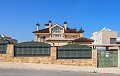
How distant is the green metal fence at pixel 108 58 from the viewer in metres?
28.1

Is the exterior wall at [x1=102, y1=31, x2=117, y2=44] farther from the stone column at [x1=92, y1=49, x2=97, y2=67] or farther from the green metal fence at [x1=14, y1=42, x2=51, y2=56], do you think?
the green metal fence at [x1=14, y1=42, x2=51, y2=56]

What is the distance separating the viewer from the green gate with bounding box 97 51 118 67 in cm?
2810

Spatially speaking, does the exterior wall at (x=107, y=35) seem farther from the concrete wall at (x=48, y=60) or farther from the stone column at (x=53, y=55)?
the stone column at (x=53, y=55)

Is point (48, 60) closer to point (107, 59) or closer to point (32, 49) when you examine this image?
point (32, 49)

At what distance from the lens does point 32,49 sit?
29312 mm

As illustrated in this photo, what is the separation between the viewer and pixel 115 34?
59250 millimetres

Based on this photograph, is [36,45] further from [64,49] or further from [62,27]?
[62,27]

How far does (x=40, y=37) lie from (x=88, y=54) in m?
37.2

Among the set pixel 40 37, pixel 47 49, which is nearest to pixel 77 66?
pixel 47 49

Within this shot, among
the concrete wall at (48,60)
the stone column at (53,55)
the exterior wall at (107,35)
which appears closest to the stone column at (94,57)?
the concrete wall at (48,60)

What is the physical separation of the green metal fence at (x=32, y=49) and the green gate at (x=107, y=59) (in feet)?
20.0

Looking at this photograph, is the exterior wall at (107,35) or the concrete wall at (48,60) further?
the exterior wall at (107,35)

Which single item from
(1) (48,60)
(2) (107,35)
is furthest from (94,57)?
(2) (107,35)

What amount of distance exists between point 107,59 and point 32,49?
8679 mm
